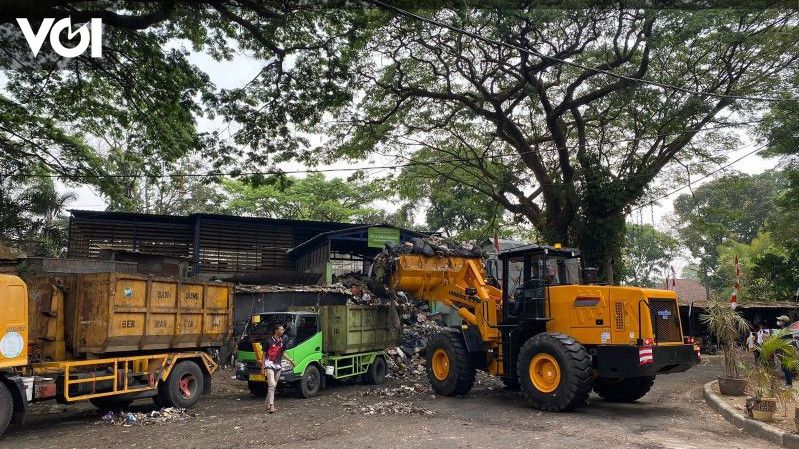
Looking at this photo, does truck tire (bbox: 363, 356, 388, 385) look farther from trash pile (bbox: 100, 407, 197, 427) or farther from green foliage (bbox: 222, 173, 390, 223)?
green foliage (bbox: 222, 173, 390, 223)

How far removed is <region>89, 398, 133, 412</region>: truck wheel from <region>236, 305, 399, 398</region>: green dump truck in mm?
2279

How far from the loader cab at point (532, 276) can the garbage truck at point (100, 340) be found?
19.9 feet

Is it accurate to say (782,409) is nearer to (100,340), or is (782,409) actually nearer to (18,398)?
(100,340)

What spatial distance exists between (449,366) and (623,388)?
347 cm

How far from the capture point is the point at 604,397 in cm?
1216

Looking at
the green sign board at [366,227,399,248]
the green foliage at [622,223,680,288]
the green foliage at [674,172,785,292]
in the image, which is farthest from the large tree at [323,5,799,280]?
the green foliage at [622,223,680,288]

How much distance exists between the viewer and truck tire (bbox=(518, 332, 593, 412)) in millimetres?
9820

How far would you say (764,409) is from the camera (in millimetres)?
9031

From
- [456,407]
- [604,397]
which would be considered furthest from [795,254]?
[456,407]

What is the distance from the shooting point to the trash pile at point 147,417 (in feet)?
32.0

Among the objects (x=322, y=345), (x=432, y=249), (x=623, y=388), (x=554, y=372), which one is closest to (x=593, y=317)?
(x=554, y=372)

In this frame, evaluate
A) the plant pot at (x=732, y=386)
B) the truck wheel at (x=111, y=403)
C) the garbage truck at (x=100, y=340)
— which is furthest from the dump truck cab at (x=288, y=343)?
the plant pot at (x=732, y=386)

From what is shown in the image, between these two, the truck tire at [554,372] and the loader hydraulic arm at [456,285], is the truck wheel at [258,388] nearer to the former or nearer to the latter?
the loader hydraulic arm at [456,285]

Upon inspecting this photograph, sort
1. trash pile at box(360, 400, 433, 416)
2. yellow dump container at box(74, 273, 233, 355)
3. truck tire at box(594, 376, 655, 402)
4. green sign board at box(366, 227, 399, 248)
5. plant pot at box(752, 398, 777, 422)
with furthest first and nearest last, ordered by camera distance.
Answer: green sign board at box(366, 227, 399, 248) < truck tire at box(594, 376, 655, 402) < trash pile at box(360, 400, 433, 416) < yellow dump container at box(74, 273, 233, 355) < plant pot at box(752, 398, 777, 422)
